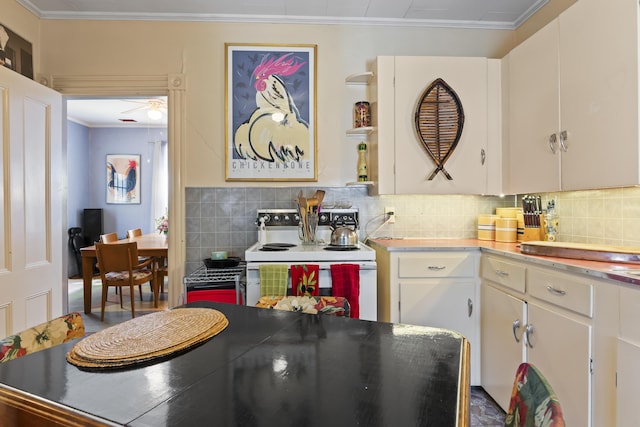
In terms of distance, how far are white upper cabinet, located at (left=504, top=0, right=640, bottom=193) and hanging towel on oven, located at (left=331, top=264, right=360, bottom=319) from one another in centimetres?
124

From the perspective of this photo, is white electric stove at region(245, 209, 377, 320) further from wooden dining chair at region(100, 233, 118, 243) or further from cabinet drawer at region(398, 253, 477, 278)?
wooden dining chair at region(100, 233, 118, 243)

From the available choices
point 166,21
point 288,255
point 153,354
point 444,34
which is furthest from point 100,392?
point 444,34

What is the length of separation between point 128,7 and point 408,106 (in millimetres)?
2142

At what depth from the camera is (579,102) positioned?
6.18 ft

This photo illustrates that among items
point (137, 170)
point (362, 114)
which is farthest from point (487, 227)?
point (137, 170)

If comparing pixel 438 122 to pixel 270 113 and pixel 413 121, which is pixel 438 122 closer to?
pixel 413 121

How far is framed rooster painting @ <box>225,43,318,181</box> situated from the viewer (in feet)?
9.34

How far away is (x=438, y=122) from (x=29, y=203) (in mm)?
2735

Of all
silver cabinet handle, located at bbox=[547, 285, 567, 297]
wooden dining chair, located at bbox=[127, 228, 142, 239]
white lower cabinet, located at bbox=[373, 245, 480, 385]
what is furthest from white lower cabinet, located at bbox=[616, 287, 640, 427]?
wooden dining chair, located at bbox=[127, 228, 142, 239]

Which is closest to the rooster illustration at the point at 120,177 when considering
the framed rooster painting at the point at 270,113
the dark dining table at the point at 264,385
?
the framed rooster painting at the point at 270,113

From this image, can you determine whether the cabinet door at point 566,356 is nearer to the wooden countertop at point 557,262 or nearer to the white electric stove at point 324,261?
the wooden countertop at point 557,262

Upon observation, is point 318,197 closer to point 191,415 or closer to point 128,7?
point 128,7

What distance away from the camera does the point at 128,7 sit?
2691 mm

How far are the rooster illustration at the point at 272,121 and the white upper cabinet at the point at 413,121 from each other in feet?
2.15
